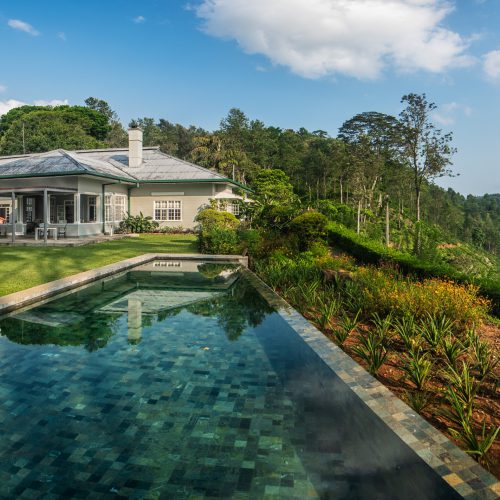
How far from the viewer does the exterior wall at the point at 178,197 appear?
2412 cm

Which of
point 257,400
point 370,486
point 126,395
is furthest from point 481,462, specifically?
point 126,395

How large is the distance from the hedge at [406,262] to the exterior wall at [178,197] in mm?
9363

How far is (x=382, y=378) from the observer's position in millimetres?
4066

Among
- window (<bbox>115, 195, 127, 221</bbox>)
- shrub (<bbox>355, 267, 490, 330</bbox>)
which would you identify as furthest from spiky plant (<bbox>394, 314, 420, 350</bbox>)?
window (<bbox>115, 195, 127, 221</bbox>)

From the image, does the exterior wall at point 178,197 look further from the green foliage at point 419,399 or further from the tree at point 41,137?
the tree at point 41,137

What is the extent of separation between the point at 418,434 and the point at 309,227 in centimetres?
944

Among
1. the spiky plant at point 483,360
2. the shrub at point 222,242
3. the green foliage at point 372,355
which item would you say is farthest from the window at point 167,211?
the spiky plant at point 483,360

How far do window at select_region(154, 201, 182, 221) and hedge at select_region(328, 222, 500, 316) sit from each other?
418 inches

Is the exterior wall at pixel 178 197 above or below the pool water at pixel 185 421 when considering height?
above

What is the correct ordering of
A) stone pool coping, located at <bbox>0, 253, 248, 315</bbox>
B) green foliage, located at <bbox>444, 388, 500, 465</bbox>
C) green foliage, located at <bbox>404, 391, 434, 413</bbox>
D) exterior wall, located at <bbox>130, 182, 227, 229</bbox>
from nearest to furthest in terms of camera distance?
green foliage, located at <bbox>444, 388, 500, 465</bbox>, green foliage, located at <bbox>404, 391, 434, 413</bbox>, stone pool coping, located at <bbox>0, 253, 248, 315</bbox>, exterior wall, located at <bbox>130, 182, 227, 229</bbox>

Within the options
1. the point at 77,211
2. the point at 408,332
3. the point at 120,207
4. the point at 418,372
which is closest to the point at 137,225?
the point at 120,207

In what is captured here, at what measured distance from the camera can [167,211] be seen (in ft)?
81.2

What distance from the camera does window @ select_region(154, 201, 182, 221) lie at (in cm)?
2461

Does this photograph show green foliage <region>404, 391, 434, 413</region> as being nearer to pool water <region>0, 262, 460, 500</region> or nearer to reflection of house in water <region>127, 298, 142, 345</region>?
pool water <region>0, 262, 460, 500</region>
